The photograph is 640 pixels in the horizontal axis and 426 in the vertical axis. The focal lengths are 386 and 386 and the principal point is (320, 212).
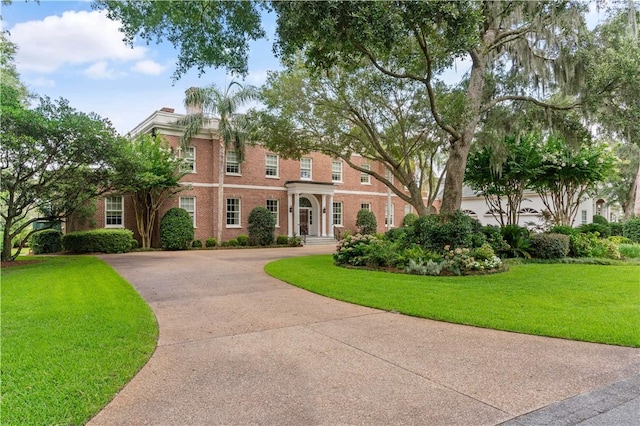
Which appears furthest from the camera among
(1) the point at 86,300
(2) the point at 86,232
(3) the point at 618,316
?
(2) the point at 86,232

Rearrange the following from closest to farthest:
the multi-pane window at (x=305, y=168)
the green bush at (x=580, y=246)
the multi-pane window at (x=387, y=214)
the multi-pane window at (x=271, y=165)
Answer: the green bush at (x=580, y=246)
the multi-pane window at (x=271, y=165)
the multi-pane window at (x=305, y=168)
the multi-pane window at (x=387, y=214)

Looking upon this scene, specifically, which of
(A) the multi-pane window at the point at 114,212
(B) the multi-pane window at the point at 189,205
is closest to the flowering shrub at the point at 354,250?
(B) the multi-pane window at the point at 189,205

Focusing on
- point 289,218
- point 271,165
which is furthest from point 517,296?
point 271,165

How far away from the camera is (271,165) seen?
24.8m

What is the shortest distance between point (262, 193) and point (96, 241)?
31.6ft

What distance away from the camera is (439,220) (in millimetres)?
11875

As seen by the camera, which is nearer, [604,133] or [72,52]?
[72,52]

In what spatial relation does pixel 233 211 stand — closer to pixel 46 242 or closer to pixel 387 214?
pixel 46 242

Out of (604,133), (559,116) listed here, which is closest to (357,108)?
(559,116)

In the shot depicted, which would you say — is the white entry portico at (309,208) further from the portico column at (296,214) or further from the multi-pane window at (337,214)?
the multi-pane window at (337,214)

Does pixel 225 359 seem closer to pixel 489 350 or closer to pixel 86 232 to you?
pixel 489 350

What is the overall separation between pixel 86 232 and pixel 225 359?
17.0 metres

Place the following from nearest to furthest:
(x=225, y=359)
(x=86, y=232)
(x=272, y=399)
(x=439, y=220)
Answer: (x=272, y=399), (x=225, y=359), (x=439, y=220), (x=86, y=232)

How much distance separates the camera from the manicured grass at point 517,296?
5.16 metres
